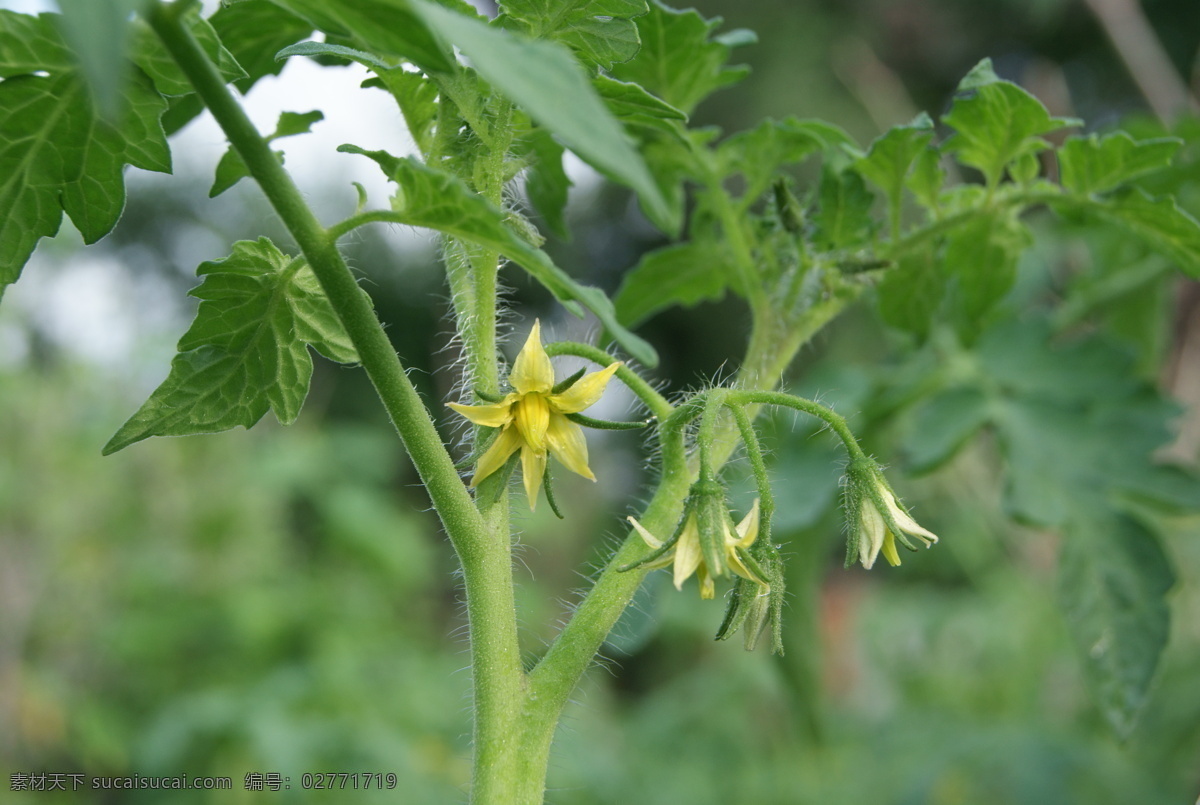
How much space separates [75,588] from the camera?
9.05ft

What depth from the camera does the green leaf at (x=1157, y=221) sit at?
675mm

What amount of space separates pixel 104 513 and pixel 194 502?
0.26 metres

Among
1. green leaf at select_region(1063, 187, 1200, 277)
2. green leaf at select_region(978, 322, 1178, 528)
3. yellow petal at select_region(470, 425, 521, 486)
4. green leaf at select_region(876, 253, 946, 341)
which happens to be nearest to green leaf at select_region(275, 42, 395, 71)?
yellow petal at select_region(470, 425, 521, 486)

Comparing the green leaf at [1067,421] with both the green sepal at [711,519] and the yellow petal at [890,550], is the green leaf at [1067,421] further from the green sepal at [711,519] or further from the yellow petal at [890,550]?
the green sepal at [711,519]

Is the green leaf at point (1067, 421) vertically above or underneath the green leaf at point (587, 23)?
underneath

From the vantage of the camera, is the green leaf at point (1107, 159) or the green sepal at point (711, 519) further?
the green leaf at point (1107, 159)

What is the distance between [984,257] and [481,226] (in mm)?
518

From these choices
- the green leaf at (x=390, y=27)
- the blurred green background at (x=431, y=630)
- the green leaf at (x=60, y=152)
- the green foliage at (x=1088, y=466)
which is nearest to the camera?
the green leaf at (x=390, y=27)

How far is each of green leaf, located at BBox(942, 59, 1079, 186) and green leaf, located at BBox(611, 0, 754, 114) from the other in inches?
7.6

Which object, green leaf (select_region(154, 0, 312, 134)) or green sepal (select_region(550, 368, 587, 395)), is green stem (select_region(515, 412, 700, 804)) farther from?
green leaf (select_region(154, 0, 312, 134))

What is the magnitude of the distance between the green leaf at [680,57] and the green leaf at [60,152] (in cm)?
37

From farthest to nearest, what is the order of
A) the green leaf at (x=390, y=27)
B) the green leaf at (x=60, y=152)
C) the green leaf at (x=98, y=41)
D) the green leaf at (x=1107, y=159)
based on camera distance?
the green leaf at (x=1107, y=159), the green leaf at (x=60, y=152), the green leaf at (x=390, y=27), the green leaf at (x=98, y=41)

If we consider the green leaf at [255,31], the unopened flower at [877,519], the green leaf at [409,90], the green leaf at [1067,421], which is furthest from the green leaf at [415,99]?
the green leaf at [1067,421]

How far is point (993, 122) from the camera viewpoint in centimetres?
66
